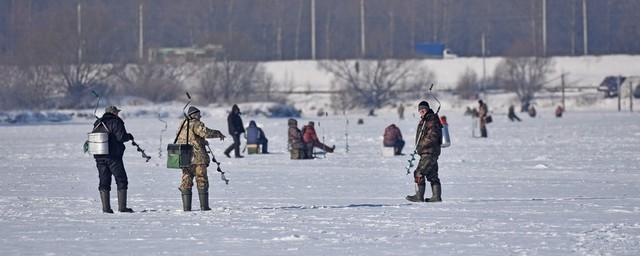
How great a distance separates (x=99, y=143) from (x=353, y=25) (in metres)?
85.2

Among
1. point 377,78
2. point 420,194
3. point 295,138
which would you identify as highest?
point 377,78

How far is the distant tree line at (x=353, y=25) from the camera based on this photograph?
93.1 meters

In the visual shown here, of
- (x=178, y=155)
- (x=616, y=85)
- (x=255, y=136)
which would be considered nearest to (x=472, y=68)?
(x=616, y=85)

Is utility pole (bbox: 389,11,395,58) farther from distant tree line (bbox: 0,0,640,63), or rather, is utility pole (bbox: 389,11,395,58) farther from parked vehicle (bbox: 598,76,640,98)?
parked vehicle (bbox: 598,76,640,98)

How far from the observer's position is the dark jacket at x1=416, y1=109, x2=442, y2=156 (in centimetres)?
1800

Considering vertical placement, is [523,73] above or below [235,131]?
above

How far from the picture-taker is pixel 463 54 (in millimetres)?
94188

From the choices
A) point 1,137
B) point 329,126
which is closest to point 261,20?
point 329,126

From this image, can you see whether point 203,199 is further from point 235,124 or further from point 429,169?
point 235,124

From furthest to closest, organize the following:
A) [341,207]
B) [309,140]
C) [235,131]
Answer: [235,131] < [309,140] < [341,207]

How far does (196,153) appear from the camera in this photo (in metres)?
16.7

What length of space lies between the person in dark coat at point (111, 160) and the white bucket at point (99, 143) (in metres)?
0.06

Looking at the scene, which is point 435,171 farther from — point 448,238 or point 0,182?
point 0,182

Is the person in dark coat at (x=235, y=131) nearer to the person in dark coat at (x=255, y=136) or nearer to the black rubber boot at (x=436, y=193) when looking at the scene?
the person in dark coat at (x=255, y=136)
